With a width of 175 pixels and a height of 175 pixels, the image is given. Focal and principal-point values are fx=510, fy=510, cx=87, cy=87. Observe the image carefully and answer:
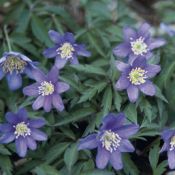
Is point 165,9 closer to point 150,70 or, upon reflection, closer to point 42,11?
point 42,11

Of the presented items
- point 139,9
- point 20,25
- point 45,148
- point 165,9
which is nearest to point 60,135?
point 45,148

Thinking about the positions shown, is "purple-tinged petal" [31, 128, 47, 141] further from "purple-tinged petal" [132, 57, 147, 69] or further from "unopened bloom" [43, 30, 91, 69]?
"purple-tinged petal" [132, 57, 147, 69]

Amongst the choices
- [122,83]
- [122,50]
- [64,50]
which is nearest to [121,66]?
[122,83]

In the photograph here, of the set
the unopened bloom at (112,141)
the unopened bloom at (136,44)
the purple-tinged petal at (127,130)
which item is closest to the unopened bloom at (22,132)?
the unopened bloom at (112,141)

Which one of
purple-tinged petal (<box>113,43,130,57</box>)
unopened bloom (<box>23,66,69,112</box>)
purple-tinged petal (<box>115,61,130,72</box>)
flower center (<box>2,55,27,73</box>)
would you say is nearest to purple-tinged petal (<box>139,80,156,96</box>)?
purple-tinged petal (<box>115,61,130,72</box>)

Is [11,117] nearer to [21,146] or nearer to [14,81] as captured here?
[21,146]

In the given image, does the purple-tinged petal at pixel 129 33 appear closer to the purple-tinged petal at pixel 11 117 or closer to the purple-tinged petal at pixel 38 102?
the purple-tinged petal at pixel 38 102

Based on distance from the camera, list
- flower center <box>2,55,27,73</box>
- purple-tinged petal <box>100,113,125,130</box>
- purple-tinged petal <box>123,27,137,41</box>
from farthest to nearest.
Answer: purple-tinged petal <box>123,27,137,41</box>, flower center <box>2,55,27,73</box>, purple-tinged petal <box>100,113,125,130</box>
